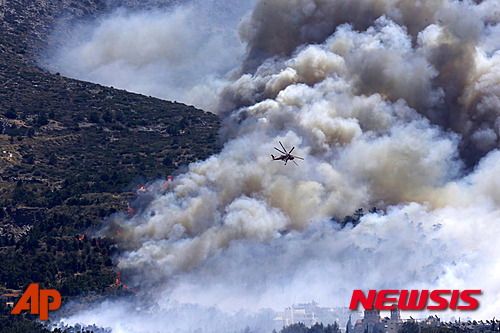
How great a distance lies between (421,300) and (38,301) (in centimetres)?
6209

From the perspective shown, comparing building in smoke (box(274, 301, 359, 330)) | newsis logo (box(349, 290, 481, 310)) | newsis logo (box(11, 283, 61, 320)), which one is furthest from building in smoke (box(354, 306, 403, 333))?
newsis logo (box(11, 283, 61, 320))

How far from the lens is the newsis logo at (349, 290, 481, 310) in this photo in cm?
19175

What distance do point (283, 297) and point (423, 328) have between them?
2332 cm

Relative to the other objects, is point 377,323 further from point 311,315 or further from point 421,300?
point 311,315

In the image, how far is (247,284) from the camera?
653 feet

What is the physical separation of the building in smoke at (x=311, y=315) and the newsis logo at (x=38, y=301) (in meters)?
36.0

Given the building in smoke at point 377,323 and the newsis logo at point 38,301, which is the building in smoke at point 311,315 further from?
the newsis logo at point 38,301

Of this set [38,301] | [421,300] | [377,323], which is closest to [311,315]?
[377,323]

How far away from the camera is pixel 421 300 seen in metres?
193

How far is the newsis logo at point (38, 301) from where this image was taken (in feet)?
627

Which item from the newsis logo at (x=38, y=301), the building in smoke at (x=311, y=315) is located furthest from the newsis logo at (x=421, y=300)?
the newsis logo at (x=38, y=301)

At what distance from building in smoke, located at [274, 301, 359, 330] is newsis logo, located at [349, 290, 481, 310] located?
229 cm

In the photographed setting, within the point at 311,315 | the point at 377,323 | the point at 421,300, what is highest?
the point at 421,300

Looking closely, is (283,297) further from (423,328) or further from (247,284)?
(423,328)
